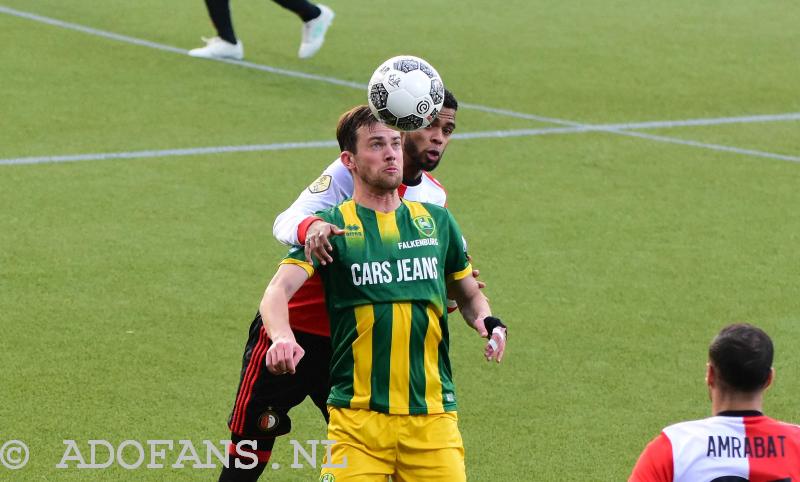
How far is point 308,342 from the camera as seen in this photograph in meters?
5.40

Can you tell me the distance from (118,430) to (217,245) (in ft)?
9.07

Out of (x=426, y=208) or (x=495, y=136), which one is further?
(x=495, y=136)

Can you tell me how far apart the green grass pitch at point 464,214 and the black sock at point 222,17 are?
0.31 metres

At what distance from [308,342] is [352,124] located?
950mm

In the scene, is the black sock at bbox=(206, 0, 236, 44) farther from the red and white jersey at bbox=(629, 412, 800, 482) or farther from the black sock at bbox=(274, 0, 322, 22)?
the red and white jersey at bbox=(629, 412, 800, 482)

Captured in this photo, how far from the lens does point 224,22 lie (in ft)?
43.3

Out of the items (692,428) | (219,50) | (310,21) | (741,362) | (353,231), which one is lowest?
(692,428)

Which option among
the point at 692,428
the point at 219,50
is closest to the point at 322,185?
the point at 692,428

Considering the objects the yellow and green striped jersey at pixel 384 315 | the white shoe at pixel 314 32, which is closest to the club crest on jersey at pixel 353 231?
the yellow and green striped jersey at pixel 384 315

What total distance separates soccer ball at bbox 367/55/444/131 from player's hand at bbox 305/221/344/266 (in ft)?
2.37

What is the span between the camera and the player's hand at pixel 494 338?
476 centimetres

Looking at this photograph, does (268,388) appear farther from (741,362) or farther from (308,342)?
(741,362)

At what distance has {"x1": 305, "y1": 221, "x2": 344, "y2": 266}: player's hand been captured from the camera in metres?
4.64

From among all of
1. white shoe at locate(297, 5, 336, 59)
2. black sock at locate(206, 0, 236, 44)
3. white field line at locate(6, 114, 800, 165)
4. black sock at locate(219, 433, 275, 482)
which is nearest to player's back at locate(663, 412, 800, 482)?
black sock at locate(219, 433, 275, 482)
